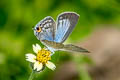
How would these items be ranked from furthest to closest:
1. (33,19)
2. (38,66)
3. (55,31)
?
(33,19) < (55,31) < (38,66)

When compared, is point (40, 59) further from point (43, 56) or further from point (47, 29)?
point (47, 29)

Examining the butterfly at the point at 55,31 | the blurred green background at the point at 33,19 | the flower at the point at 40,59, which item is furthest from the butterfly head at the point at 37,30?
the blurred green background at the point at 33,19

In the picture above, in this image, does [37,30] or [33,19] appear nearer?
[37,30]

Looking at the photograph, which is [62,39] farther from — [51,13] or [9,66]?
[51,13]

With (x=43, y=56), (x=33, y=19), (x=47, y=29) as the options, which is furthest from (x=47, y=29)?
(x=33, y=19)

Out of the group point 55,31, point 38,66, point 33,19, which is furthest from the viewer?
point 33,19

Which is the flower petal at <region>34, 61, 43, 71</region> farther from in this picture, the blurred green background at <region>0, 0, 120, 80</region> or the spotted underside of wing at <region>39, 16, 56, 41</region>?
the blurred green background at <region>0, 0, 120, 80</region>

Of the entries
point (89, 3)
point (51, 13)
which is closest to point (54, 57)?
point (51, 13)

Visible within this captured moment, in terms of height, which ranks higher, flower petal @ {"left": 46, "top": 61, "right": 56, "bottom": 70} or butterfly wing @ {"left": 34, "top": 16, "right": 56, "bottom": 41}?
butterfly wing @ {"left": 34, "top": 16, "right": 56, "bottom": 41}

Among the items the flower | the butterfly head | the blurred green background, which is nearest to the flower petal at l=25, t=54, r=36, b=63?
the flower

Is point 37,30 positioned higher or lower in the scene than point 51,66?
higher
